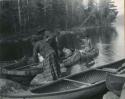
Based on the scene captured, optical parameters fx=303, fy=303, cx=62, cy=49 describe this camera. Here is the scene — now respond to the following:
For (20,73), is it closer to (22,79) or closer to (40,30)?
(22,79)

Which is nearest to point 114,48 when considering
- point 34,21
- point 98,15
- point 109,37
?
point 109,37

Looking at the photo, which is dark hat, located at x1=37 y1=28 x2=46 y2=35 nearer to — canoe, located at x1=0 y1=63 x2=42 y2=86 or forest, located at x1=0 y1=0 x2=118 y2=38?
forest, located at x1=0 y1=0 x2=118 y2=38

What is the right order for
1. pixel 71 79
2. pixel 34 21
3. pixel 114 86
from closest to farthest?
pixel 114 86 < pixel 34 21 < pixel 71 79

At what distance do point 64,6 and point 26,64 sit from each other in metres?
0.89

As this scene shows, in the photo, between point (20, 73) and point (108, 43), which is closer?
point (20, 73)

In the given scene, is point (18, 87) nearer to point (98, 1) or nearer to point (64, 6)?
point (64, 6)

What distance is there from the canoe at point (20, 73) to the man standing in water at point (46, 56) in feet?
0.34

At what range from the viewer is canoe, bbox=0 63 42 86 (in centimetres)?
385

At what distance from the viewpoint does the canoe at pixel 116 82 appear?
3.38 metres

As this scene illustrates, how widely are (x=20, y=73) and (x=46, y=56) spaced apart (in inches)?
15.6

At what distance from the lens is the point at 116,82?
3400mm

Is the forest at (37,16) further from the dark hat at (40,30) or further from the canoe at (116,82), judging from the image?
the canoe at (116,82)

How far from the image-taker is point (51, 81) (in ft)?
12.8

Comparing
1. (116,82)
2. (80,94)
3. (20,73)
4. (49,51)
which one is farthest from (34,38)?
(116,82)
